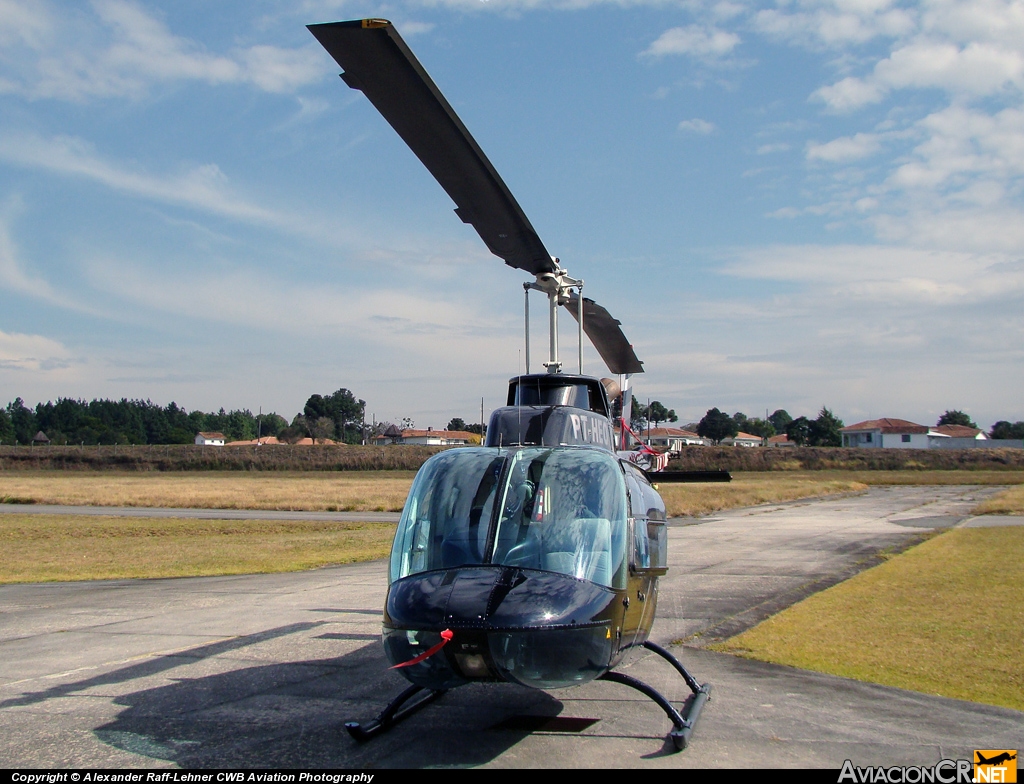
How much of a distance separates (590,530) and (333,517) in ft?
106

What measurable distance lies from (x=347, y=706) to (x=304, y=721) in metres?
0.61

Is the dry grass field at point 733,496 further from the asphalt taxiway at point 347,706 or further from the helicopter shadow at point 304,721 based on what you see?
the helicopter shadow at point 304,721

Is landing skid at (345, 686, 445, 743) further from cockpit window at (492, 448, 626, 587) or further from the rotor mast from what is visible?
the rotor mast

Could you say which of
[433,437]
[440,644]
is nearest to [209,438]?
[433,437]

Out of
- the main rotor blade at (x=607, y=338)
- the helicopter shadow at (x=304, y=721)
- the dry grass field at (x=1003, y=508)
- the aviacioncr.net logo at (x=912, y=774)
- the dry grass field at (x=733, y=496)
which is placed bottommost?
the dry grass field at (x=733, y=496)

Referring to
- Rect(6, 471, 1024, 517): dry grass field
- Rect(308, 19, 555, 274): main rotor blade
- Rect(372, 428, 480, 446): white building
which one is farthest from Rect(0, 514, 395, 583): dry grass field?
Rect(372, 428, 480, 446): white building

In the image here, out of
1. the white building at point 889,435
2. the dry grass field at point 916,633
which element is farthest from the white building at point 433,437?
the dry grass field at point 916,633

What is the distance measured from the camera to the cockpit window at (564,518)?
5992 mm

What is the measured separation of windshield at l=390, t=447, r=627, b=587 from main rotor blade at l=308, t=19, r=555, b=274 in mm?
2036

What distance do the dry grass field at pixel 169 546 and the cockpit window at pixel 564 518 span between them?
14721 mm

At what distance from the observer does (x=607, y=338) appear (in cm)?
1141

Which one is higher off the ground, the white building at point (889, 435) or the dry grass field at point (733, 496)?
the white building at point (889, 435)

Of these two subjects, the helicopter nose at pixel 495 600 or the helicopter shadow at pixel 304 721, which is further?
the helicopter shadow at pixel 304 721

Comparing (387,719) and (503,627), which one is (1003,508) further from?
(503,627)
